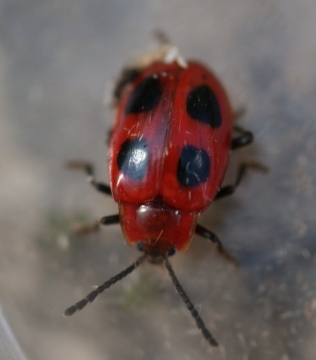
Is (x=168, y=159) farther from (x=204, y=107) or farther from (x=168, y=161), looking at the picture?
(x=204, y=107)

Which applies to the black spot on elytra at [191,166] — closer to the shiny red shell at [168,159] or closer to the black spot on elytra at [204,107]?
the shiny red shell at [168,159]

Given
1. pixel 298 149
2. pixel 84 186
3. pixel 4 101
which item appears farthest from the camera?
pixel 4 101

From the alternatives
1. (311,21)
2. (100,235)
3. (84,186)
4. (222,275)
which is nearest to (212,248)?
(222,275)

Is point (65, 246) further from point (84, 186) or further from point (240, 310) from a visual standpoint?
point (240, 310)

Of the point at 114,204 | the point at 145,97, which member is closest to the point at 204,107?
the point at 145,97

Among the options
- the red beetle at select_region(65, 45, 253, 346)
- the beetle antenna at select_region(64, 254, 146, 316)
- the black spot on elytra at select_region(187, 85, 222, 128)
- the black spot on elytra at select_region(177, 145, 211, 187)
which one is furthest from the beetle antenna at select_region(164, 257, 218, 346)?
the black spot on elytra at select_region(187, 85, 222, 128)

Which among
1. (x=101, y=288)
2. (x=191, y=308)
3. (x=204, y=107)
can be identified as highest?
(x=204, y=107)
